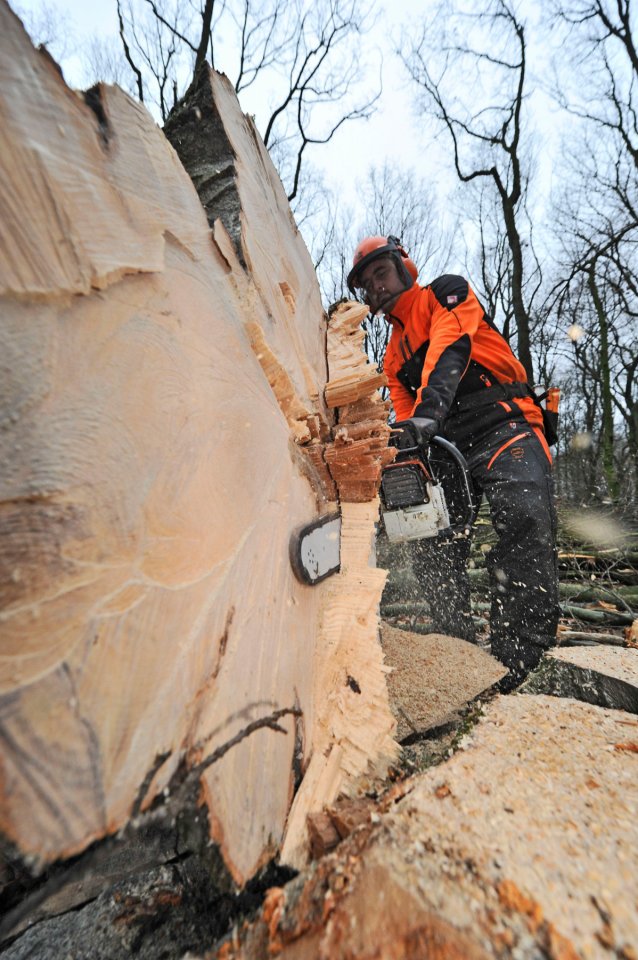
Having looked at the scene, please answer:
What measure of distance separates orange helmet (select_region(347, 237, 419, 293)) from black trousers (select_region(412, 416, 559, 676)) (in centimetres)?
97

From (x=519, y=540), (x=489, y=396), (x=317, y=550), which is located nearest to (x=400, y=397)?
(x=489, y=396)

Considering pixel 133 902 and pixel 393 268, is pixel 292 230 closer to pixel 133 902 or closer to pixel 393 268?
pixel 393 268

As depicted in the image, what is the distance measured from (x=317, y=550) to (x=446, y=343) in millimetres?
1451

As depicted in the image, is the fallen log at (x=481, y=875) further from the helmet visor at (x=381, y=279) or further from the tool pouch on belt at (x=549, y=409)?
the helmet visor at (x=381, y=279)

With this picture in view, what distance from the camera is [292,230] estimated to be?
51.3 inches

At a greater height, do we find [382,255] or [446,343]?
[382,255]

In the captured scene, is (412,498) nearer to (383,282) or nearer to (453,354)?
(453,354)

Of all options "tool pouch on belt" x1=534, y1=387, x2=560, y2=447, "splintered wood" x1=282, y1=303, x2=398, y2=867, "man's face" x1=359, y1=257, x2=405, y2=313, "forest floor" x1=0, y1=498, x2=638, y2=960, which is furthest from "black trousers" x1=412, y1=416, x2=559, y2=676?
"splintered wood" x1=282, y1=303, x2=398, y2=867

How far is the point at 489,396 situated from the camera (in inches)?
89.4

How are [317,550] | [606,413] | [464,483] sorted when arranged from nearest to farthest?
1. [317,550]
2. [464,483]
3. [606,413]

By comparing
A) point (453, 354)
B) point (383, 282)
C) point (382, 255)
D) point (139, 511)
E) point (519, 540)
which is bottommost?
point (519, 540)

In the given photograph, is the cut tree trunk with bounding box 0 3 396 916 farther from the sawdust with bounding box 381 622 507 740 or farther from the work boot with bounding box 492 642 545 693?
the work boot with bounding box 492 642 545 693

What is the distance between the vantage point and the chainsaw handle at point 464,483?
2.06 metres

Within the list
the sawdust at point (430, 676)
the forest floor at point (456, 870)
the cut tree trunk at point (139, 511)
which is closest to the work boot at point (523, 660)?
the sawdust at point (430, 676)
